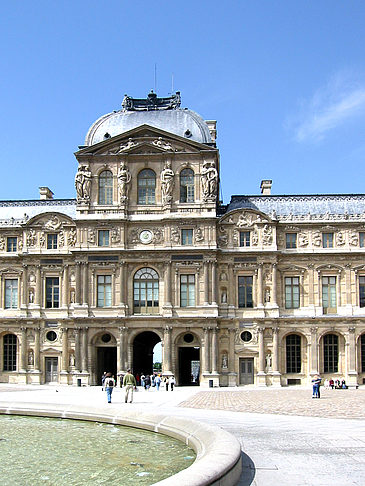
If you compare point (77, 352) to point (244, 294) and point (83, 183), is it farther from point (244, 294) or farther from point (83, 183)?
point (244, 294)

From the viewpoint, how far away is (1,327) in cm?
5859

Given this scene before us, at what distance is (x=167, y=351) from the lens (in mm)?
55094

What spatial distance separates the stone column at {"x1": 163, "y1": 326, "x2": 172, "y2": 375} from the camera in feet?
180

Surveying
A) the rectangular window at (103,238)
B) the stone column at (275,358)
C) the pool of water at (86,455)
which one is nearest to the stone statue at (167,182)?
the rectangular window at (103,238)

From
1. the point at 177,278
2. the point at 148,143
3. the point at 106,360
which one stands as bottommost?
the point at 106,360

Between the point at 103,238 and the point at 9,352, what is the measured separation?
45.9ft

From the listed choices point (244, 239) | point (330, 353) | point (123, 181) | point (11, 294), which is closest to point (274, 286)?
point (244, 239)

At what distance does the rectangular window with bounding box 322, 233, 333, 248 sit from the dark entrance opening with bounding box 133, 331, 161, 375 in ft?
60.5

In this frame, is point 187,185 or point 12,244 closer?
point 187,185

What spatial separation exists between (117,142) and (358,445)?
1718 inches

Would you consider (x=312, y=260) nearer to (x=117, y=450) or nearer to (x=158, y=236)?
(x=158, y=236)

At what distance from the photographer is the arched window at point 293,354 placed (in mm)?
56438

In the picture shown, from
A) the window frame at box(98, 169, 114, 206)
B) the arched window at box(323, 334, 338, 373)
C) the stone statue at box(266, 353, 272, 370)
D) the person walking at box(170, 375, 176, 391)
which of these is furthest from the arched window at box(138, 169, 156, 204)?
the arched window at box(323, 334, 338, 373)

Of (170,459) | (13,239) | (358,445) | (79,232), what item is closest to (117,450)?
(170,459)
